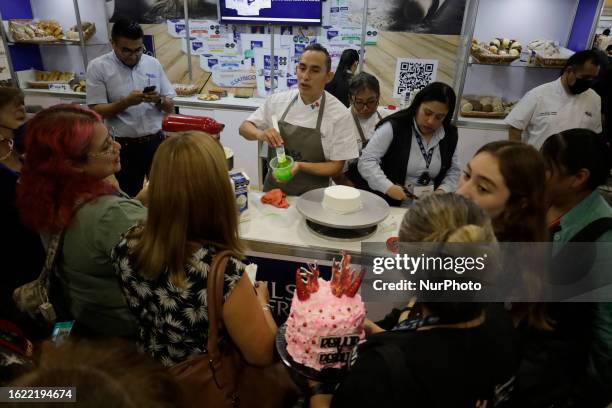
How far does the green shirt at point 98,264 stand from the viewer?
4.30 ft

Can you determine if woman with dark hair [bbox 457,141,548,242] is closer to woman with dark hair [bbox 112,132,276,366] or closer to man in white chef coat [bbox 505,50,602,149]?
woman with dark hair [bbox 112,132,276,366]

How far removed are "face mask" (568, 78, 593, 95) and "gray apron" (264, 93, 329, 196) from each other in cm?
232

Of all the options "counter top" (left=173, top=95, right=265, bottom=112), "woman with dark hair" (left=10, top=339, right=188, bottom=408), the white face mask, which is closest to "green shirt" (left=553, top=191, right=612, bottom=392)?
"woman with dark hair" (left=10, top=339, right=188, bottom=408)

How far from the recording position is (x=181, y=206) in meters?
1.08

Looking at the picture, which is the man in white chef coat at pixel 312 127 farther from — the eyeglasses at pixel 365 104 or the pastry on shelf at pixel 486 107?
the pastry on shelf at pixel 486 107

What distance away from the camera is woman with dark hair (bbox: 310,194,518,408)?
0.82 m

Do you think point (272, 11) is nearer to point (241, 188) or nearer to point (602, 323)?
point (241, 188)

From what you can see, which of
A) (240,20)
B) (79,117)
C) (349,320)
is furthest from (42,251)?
(240,20)

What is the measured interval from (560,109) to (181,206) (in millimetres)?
3541

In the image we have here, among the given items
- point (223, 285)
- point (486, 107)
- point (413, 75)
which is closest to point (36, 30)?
point (413, 75)

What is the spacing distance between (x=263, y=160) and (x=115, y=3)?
3.61 meters

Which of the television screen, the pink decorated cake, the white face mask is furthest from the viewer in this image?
the television screen

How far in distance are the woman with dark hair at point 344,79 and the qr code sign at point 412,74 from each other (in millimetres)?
996

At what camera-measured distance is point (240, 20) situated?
4.78 meters
